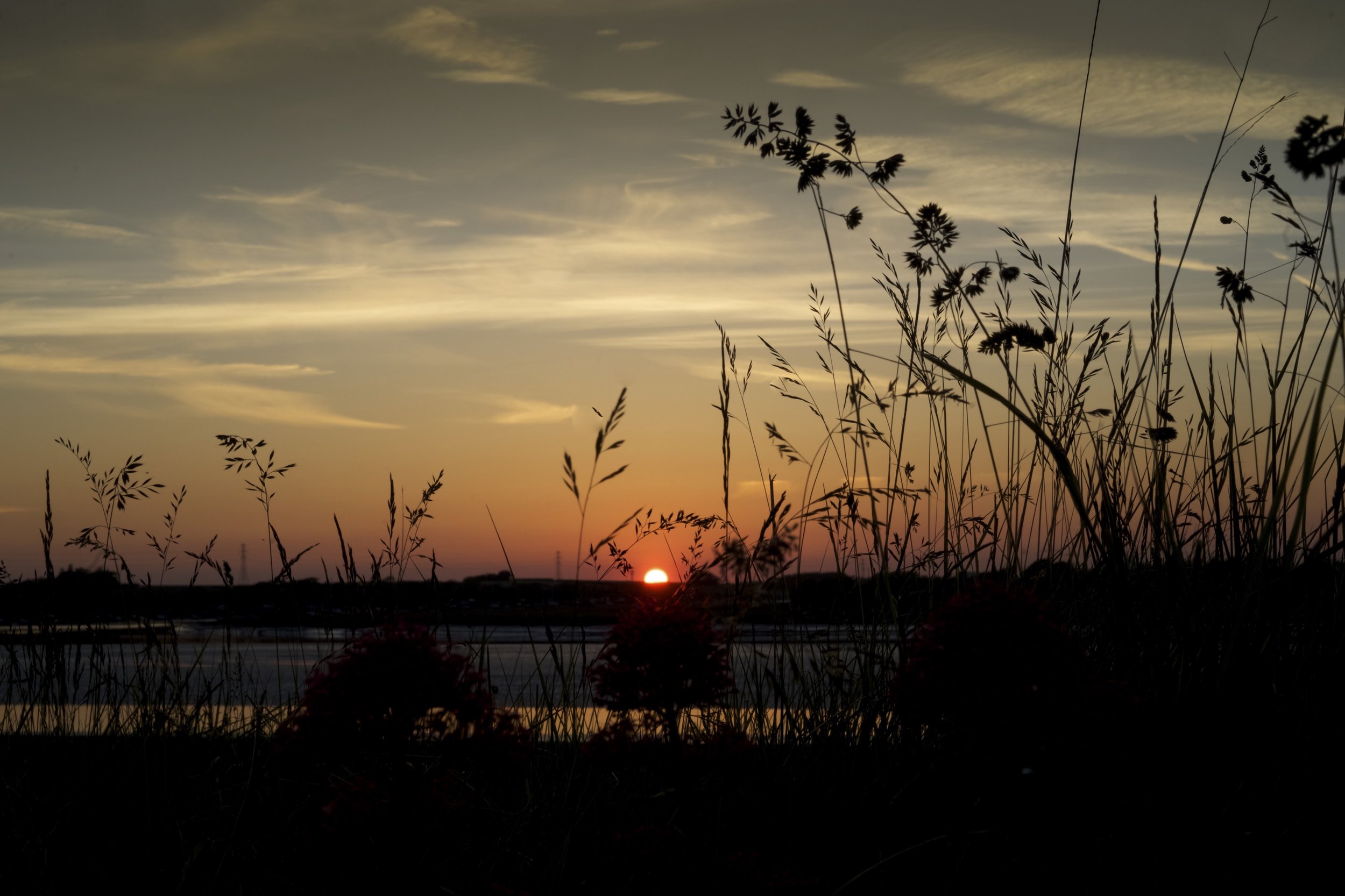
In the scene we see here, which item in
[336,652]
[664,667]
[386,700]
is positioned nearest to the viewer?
[386,700]

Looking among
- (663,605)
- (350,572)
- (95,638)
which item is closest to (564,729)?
(350,572)

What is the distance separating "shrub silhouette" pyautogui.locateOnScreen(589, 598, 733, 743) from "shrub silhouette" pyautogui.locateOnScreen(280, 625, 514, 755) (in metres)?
0.24

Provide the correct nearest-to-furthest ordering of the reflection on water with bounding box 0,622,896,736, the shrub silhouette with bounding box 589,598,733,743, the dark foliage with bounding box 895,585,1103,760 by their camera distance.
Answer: the dark foliage with bounding box 895,585,1103,760
the shrub silhouette with bounding box 589,598,733,743
the reflection on water with bounding box 0,622,896,736

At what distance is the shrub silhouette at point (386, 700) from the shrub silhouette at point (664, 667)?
0.24 metres

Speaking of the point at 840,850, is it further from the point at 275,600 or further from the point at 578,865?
the point at 275,600

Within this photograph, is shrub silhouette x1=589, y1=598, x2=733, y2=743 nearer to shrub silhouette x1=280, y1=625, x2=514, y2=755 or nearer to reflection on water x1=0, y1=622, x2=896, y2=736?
shrub silhouette x1=280, y1=625, x2=514, y2=755

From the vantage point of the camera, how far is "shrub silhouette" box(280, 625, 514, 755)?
49.1 inches

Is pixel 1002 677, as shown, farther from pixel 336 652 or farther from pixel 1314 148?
pixel 336 652

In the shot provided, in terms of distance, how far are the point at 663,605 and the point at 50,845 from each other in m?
1.52

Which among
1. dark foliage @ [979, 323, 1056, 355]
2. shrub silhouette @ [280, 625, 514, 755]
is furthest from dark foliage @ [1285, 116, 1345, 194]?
shrub silhouette @ [280, 625, 514, 755]

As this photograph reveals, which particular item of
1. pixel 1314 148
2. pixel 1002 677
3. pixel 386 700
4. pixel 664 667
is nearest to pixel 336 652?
pixel 386 700

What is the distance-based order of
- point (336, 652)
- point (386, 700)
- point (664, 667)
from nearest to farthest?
1. point (386, 700)
2. point (664, 667)
3. point (336, 652)

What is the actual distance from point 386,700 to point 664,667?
43cm

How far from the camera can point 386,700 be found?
1.25 meters
